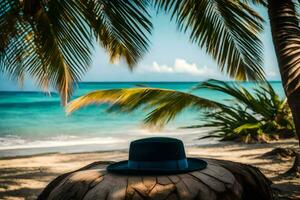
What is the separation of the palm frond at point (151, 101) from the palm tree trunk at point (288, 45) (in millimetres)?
2321

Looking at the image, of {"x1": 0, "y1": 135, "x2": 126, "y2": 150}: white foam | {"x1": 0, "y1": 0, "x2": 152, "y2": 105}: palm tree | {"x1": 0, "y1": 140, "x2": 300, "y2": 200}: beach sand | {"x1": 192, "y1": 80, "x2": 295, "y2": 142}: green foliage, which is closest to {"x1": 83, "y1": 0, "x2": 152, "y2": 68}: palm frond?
{"x1": 0, "y1": 0, "x2": 152, "y2": 105}: palm tree

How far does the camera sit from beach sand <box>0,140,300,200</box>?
4.63 metres

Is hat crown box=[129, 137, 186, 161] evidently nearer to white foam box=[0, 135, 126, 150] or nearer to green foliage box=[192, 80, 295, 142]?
green foliage box=[192, 80, 295, 142]

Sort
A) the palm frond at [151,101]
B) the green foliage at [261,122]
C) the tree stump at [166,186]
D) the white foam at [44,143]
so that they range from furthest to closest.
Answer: the white foam at [44,143] → the green foliage at [261,122] → the palm frond at [151,101] → the tree stump at [166,186]

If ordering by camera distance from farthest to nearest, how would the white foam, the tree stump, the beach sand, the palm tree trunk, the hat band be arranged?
the white foam → the beach sand → the palm tree trunk → the hat band → the tree stump

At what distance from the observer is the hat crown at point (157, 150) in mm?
1508

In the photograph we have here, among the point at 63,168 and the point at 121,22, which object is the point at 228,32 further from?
the point at 63,168

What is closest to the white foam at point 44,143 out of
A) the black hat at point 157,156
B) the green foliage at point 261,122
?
the green foliage at point 261,122

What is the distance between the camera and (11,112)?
3356cm

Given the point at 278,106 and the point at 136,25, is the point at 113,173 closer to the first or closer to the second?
the point at 136,25

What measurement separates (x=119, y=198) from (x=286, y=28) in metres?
2.34

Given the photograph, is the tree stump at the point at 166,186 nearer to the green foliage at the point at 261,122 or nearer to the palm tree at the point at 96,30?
the palm tree at the point at 96,30

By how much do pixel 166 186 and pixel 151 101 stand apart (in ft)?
14.3

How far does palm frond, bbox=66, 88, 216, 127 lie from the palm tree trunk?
232cm
